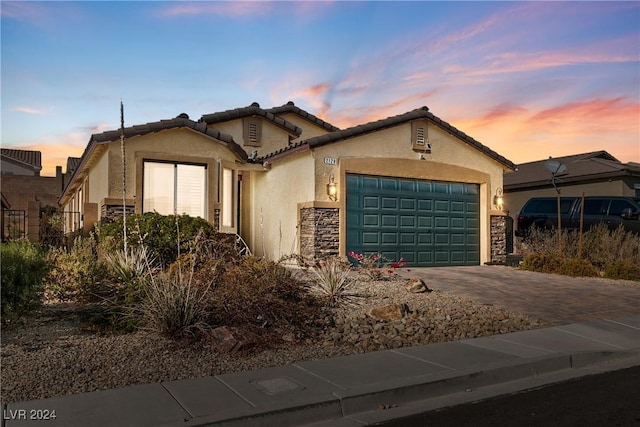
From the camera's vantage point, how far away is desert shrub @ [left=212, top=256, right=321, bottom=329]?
772 centimetres

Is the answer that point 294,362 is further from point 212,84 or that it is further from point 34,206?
point 34,206

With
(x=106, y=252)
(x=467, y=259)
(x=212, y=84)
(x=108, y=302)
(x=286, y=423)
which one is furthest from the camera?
(x=467, y=259)

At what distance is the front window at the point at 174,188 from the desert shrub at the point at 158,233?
72.0 inches

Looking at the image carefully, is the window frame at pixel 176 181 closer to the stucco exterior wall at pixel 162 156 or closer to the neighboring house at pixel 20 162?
the stucco exterior wall at pixel 162 156

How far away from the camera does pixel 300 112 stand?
74.2ft

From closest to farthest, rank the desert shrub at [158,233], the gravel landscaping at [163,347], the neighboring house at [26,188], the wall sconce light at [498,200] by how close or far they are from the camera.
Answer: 1. the gravel landscaping at [163,347]
2. the desert shrub at [158,233]
3. the neighboring house at [26,188]
4. the wall sconce light at [498,200]

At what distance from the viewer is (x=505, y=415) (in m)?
5.04

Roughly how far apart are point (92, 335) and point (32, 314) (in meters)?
0.80

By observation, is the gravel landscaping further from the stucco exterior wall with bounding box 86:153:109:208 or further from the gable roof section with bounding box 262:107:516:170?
the gable roof section with bounding box 262:107:516:170

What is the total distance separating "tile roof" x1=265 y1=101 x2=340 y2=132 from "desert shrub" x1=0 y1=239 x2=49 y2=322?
15603 millimetres

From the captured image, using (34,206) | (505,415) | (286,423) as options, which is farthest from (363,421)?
(34,206)

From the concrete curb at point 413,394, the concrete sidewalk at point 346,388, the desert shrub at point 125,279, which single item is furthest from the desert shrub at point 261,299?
the concrete curb at point 413,394

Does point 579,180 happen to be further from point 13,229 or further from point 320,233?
point 13,229

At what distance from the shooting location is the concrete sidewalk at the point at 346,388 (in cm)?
475
